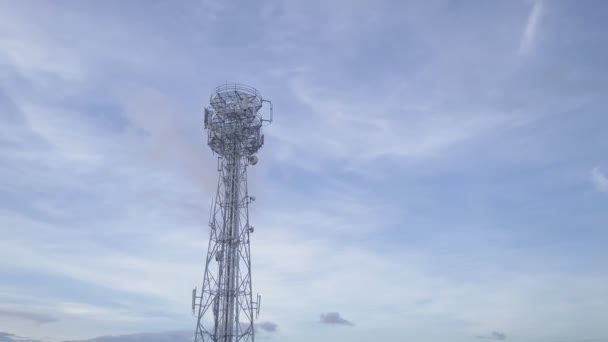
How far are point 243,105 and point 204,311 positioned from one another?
23.0 m

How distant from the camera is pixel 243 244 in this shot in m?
67.7

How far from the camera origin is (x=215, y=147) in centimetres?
7125

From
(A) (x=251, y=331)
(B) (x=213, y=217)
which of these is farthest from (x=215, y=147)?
(A) (x=251, y=331)

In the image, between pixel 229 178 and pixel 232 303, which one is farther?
pixel 229 178

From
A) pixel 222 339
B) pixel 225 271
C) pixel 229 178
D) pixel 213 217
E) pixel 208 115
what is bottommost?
pixel 222 339

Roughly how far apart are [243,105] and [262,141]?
459 cm

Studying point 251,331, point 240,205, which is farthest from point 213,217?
point 251,331

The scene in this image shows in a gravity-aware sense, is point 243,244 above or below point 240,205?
below

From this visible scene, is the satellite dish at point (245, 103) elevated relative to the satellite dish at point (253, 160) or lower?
elevated

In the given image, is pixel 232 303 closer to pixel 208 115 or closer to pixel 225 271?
pixel 225 271

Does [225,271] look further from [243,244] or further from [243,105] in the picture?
[243,105]

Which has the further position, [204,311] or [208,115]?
[208,115]

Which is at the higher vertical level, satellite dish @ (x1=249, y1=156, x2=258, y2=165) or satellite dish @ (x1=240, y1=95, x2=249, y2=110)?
satellite dish @ (x1=240, y1=95, x2=249, y2=110)

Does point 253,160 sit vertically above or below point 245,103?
below
